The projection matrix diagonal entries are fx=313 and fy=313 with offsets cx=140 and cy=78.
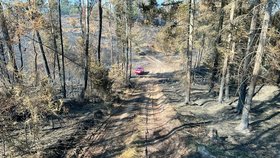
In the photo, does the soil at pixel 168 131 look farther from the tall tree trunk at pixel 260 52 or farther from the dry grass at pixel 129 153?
the tall tree trunk at pixel 260 52

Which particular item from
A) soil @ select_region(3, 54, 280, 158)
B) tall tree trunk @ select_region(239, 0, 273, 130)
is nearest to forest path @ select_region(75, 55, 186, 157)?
soil @ select_region(3, 54, 280, 158)

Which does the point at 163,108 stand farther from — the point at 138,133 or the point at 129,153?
the point at 129,153

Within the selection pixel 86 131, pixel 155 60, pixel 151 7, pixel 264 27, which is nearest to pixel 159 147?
pixel 86 131

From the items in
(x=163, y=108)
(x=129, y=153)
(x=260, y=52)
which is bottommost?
(x=129, y=153)

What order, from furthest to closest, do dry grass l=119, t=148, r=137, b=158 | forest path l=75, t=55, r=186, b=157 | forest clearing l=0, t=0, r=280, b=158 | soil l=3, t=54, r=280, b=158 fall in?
1. forest path l=75, t=55, r=186, b=157
2. soil l=3, t=54, r=280, b=158
3. dry grass l=119, t=148, r=137, b=158
4. forest clearing l=0, t=0, r=280, b=158

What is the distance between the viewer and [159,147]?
56.3 ft

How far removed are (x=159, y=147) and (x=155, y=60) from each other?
58043 mm

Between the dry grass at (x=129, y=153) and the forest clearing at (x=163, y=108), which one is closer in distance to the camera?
the forest clearing at (x=163, y=108)

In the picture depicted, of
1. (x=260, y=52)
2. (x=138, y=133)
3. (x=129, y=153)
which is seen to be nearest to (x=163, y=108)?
(x=138, y=133)

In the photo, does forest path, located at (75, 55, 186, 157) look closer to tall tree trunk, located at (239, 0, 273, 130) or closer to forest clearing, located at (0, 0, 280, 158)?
forest clearing, located at (0, 0, 280, 158)

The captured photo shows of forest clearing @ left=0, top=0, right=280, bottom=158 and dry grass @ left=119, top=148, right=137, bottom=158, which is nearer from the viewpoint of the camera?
forest clearing @ left=0, top=0, right=280, bottom=158

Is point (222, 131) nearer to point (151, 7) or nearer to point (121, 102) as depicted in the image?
point (121, 102)

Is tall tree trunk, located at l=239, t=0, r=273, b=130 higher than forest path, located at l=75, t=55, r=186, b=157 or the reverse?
higher

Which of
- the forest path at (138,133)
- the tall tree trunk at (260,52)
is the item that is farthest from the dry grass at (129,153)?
the tall tree trunk at (260,52)
